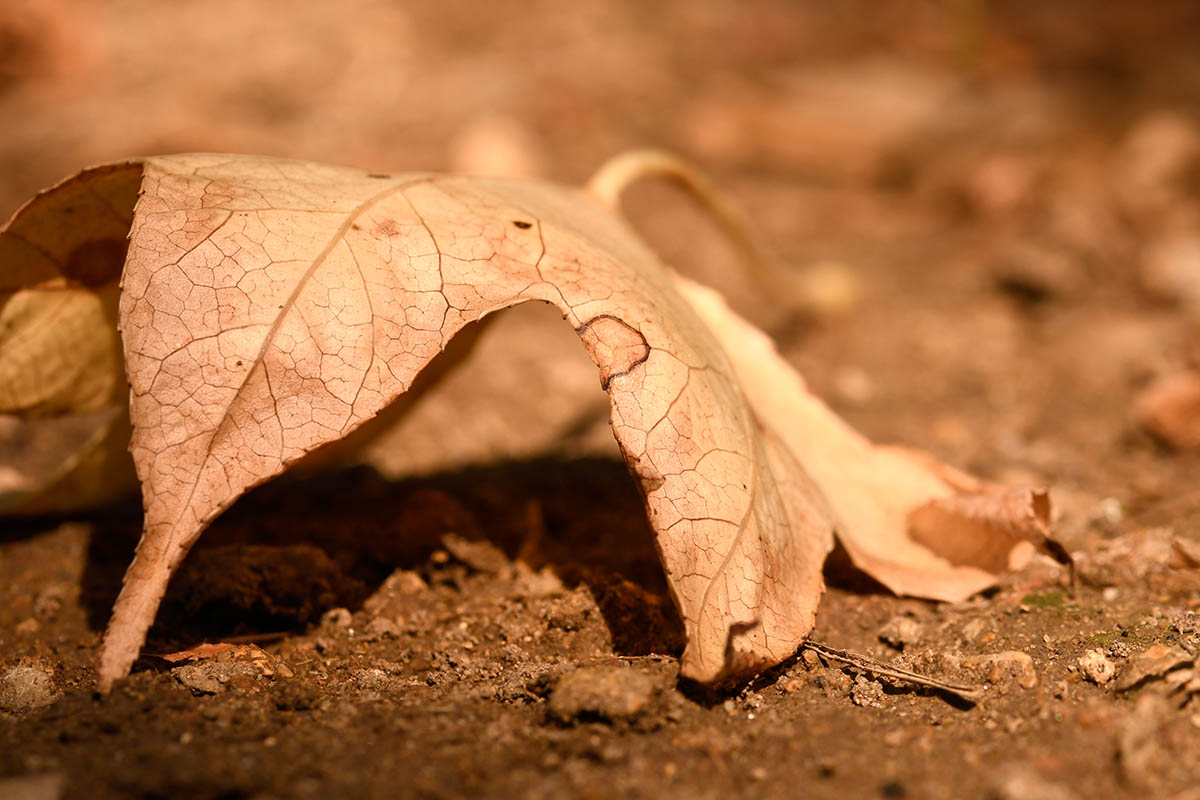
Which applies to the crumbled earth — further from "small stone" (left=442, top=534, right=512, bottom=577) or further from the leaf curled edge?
the leaf curled edge

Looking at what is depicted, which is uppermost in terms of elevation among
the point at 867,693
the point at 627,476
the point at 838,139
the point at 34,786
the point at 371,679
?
the point at 838,139

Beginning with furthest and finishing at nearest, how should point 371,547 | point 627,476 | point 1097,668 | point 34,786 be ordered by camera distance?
point 627,476 < point 371,547 < point 1097,668 < point 34,786

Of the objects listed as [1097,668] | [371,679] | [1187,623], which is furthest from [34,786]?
[1187,623]

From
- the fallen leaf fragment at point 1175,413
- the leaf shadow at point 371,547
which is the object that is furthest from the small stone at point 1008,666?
the fallen leaf fragment at point 1175,413

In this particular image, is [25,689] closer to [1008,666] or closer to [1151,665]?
[1008,666]

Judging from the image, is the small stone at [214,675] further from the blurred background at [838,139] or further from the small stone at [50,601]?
the blurred background at [838,139]

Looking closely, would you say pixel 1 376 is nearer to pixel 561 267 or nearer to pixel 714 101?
pixel 561 267

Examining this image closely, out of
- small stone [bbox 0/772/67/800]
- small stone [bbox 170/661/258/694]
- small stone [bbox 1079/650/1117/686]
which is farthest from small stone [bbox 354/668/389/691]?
small stone [bbox 1079/650/1117/686]
